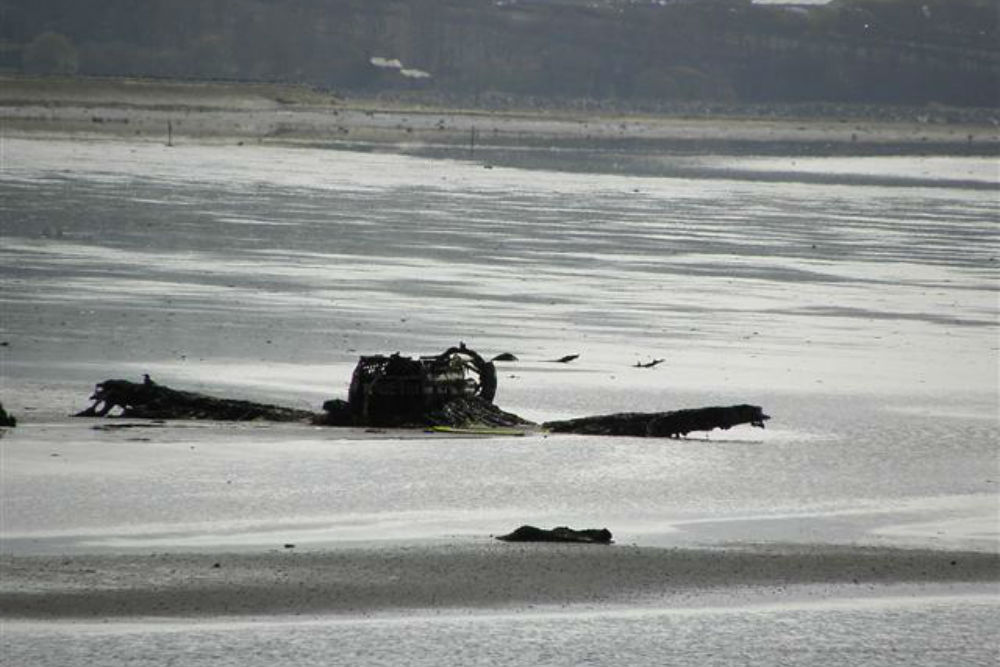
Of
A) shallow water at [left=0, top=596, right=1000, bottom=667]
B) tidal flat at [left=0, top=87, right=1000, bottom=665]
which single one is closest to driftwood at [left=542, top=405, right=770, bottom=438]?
tidal flat at [left=0, top=87, right=1000, bottom=665]

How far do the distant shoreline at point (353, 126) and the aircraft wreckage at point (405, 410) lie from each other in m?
49.4

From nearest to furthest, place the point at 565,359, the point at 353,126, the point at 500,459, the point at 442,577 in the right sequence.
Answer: the point at 442,577
the point at 500,459
the point at 565,359
the point at 353,126

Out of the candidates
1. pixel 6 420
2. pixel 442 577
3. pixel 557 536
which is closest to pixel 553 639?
pixel 442 577

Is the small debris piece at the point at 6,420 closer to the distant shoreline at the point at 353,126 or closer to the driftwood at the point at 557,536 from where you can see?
the driftwood at the point at 557,536

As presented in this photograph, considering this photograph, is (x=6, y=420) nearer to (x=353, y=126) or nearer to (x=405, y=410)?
(x=405, y=410)

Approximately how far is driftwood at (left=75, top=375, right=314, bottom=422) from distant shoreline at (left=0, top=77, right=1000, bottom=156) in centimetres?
4934

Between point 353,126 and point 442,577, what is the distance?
268 ft

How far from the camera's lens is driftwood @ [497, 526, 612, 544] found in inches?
432

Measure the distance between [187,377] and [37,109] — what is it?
2659 inches

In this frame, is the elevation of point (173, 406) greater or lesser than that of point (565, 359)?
lesser

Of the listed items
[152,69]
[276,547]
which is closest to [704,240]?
[276,547]

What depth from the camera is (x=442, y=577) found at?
33.5 ft

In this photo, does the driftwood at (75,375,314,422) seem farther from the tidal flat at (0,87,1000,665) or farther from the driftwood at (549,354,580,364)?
the driftwood at (549,354,580,364)

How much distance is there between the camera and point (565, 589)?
33.2ft
